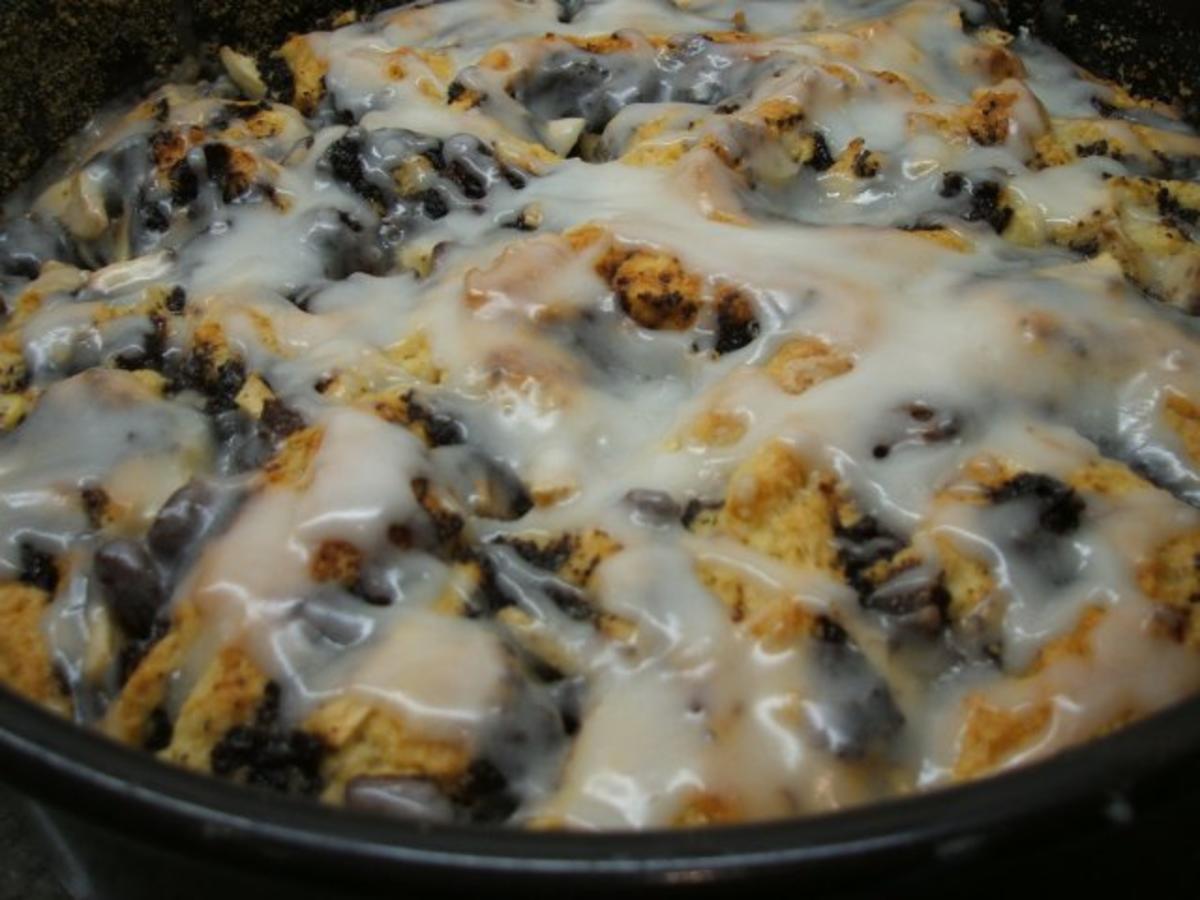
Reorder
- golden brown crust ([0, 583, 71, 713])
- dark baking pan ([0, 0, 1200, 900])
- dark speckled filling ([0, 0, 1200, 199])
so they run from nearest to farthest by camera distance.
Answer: dark baking pan ([0, 0, 1200, 900])
golden brown crust ([0, 583, 71, 713])
dark speckled filling ([0, 0, 1200, 199])

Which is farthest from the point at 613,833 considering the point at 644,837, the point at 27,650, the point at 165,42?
the point at 165,42

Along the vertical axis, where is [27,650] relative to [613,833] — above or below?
below

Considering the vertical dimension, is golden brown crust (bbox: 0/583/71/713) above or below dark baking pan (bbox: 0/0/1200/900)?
below

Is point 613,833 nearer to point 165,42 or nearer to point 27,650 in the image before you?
point 27,650

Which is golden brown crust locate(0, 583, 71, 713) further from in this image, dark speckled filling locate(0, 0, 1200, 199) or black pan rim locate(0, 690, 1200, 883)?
dark speckled filling locate(0, 0, 1200, 199)

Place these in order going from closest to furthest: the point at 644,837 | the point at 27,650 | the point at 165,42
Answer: the point at 644,837 < the point at 27,650 < the point at 165,42

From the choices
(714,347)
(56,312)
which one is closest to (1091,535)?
(714,347)

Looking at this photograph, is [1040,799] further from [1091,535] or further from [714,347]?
[714,347]

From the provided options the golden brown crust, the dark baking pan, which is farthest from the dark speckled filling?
the dark baking pan

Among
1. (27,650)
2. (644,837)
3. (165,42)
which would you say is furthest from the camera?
(165,42)
